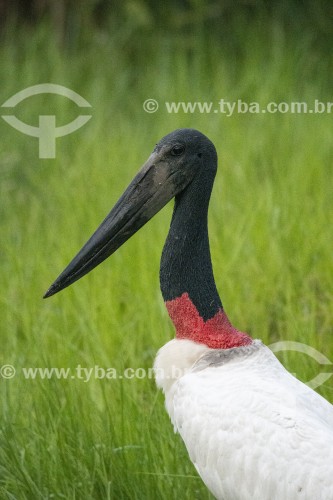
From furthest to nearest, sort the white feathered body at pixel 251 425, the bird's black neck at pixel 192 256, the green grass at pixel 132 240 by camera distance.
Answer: the green grass at pixel 132 240, the bird's black neck at pixel 192 256, the white feathered body at pixel 251 425

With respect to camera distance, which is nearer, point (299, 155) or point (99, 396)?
point (99, 396)

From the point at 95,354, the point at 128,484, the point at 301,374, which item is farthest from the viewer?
the point at 95,354

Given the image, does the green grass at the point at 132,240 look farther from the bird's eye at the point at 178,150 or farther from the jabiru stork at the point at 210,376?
the bird's eye at the point at 178,150

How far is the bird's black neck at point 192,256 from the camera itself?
3951 mm

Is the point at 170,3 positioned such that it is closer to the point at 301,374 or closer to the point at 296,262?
the point at 296,262

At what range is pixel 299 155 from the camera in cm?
694

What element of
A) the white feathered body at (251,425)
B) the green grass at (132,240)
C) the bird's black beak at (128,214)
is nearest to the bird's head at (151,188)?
the bird's black beak at (128,214)

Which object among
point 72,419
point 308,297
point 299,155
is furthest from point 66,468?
point 299,155

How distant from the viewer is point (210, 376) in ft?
12.2

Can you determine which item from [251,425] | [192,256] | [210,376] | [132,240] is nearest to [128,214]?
[192,256]

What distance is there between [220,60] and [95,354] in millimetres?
4141

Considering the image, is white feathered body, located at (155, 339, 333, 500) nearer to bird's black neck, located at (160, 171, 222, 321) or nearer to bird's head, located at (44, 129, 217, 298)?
bird's black neck, located at (160, 171, 222, 321)

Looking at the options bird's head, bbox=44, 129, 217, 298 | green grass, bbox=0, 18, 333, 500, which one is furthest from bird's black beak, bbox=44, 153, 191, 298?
green grass, bbox=0, 18, 333, 500

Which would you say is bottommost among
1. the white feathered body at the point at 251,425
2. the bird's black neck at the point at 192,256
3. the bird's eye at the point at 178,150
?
the white feathered body at the point at 251,425
